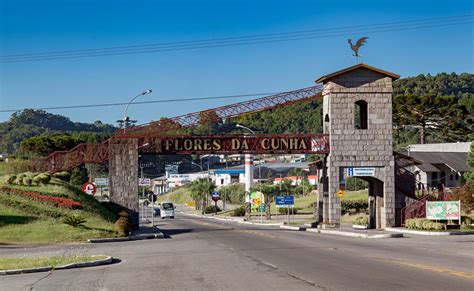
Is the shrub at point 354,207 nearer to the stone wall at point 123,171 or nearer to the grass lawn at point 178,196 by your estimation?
the stone wall at point 123,171

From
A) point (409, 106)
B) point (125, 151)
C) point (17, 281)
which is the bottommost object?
point (17, 281)

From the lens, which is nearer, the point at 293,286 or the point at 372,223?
the point at 293,286

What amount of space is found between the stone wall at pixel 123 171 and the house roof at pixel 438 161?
42491 mm

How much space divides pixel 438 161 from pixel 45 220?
54389mm

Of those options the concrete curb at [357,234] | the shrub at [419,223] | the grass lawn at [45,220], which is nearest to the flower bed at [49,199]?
the grass lawn at [45,220]

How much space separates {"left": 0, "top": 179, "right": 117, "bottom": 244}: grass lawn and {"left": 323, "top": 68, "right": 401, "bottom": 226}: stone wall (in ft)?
53.8

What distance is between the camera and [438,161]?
79.9 meters

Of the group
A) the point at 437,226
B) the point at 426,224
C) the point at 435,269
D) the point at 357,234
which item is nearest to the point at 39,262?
the point at 435,269

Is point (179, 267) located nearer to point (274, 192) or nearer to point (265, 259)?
point (265, 259)

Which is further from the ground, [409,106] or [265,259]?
[409,106]

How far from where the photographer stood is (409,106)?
83.8 metres

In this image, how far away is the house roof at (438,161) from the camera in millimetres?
78812

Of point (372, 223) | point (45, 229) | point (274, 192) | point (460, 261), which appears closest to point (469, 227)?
point (372, 223)

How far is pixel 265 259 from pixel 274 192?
261ft
